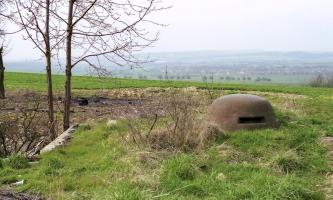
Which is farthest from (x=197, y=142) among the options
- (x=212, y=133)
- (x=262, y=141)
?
(x=262, y=141)

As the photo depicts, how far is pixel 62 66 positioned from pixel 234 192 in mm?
6784

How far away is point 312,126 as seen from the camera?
34.7ft

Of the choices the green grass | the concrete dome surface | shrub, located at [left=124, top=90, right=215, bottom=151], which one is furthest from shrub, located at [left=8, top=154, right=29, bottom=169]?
the concrete dome surface

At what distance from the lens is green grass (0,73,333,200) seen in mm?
5852

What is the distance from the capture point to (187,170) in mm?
6656

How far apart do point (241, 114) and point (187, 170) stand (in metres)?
3.51

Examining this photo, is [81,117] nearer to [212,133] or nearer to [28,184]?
[212,133]

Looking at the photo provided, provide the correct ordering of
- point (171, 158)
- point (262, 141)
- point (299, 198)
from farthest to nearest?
point (262, 141) < point (171, 158) < point (299, 198)

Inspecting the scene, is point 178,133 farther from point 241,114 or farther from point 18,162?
point 18,162

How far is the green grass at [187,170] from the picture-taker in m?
5.85

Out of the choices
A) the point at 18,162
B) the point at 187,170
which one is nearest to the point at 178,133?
the point at 187,170

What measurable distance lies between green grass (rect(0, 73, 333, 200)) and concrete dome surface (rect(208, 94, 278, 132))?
0.52 metres

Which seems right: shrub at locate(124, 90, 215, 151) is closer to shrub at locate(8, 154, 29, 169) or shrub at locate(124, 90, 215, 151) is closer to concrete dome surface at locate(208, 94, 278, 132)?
concrete dome surface at locate(208, 94, 278, 132)

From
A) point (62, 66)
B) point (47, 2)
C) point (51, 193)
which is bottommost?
point (51, 193)
